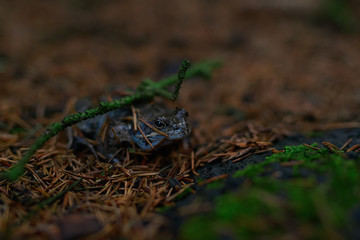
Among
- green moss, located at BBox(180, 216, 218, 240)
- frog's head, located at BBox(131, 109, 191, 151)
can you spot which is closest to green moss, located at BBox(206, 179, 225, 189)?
green moss, located at BBox(180, 216, 218, 240)

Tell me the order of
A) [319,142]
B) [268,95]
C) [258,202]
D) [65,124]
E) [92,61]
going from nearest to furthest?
[258,202] → [65,124] → [319,142] → [268,95] → [92,61]

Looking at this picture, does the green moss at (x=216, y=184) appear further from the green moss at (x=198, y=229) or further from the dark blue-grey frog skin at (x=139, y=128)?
the dark blue-grey frog skin at (x=139, y=128)

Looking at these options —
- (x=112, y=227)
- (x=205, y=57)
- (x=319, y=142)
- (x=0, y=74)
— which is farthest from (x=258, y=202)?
(x=0, y=74)

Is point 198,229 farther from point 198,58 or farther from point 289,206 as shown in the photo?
point 198,58

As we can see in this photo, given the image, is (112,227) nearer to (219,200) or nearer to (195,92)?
(219,200)

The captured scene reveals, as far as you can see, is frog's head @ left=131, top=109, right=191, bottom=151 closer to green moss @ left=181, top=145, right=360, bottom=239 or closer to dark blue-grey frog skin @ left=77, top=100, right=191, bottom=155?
dark blue-grey frog skin @ left=77, top=100, right=191, bottom=155

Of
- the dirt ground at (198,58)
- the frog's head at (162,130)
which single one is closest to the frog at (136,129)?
the frog's head at (162,130)

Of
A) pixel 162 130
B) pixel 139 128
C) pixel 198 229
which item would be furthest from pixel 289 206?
pixel 139 128
